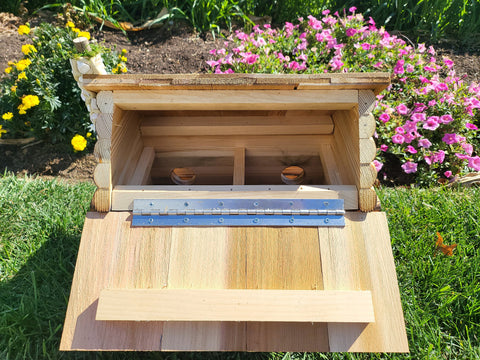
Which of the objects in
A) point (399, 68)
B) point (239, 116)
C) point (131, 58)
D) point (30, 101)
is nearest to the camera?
point (239, 116)

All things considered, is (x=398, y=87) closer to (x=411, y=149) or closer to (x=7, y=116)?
(x=411, y=149)

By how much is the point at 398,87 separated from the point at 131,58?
233cm

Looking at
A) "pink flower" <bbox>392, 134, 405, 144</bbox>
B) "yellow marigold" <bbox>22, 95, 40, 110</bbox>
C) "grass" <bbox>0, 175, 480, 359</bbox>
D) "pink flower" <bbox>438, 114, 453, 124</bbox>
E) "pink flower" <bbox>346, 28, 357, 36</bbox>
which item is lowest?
"grass" <bbox>0, 175, 480, 359</bbox>

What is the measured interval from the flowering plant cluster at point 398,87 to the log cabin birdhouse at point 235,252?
3.78 feet

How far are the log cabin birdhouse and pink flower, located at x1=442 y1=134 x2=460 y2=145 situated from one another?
1.35 m

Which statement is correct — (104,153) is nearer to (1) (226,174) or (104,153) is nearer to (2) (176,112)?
(2) (176,112)

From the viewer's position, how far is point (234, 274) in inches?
42.7

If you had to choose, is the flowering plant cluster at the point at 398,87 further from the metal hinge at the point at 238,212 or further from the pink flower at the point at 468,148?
the metal hinge at the point at 238,212

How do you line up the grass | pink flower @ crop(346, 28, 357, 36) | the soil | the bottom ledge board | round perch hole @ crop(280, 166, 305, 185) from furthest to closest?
pink flower @ crop(346, 28, 357, 36) < the soil < round perch hole @ crop(280, 166, 305, 185) < the grass < the bottom ledge board

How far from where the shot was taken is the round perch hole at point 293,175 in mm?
1808

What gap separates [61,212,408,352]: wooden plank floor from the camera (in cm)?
102

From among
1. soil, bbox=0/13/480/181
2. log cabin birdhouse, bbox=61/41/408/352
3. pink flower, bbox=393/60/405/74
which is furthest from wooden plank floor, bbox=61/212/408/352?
pink flower, bbox=393/60/405/74

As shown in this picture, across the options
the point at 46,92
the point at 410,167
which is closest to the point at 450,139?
the point at 410,167

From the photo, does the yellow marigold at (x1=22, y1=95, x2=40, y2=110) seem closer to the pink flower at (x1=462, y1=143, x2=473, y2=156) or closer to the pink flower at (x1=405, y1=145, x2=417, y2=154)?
the pink flower at (x1=405, y1=145, x2=417, y2=154)
